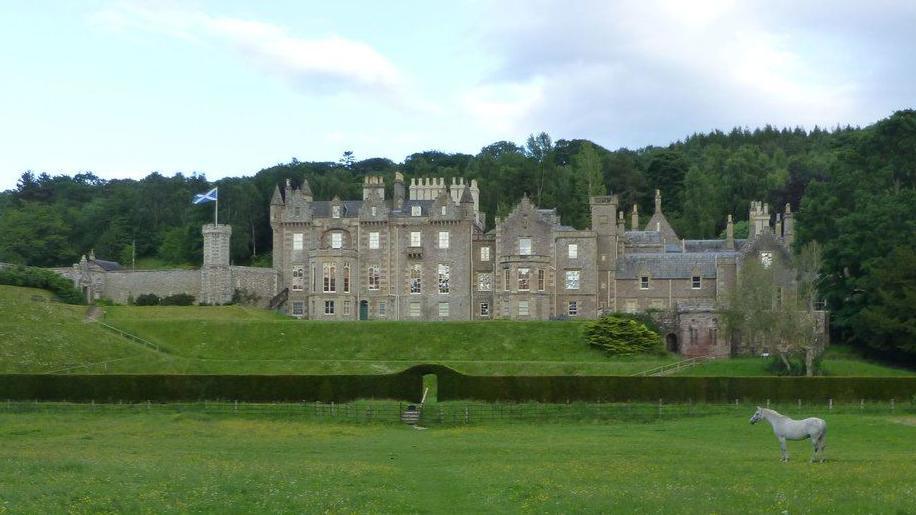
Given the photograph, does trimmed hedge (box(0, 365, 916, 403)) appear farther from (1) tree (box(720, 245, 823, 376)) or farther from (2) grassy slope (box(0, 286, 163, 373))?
(1) tree (box(720, 245, 823, 376))

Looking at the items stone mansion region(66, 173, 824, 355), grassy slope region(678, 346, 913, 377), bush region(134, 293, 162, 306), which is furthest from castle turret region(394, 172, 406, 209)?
grassy slope region(678, 346, 913, 377)

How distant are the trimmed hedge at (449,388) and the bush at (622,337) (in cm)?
1700

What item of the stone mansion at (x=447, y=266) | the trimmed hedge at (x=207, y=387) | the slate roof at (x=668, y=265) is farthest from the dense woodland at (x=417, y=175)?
the trimmed hedge at (x=207, y=387)

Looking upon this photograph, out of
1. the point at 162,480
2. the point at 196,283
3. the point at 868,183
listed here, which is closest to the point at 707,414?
the point at 162,480

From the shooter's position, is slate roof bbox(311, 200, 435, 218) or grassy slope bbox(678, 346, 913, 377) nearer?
grassy slope bbox(678, 346, 913, 377)

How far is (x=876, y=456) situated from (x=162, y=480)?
18539 millimetres

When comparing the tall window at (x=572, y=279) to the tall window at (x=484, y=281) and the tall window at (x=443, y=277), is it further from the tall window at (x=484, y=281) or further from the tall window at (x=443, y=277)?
the tall window at (x=443, y=277)

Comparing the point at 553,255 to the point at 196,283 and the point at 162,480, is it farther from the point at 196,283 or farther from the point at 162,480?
the point at 162,480

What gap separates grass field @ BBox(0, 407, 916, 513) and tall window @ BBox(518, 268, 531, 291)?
32547mm

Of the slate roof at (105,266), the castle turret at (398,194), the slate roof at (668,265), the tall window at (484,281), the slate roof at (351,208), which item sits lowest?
the tall window at (484,281)

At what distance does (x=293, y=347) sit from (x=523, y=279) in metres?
17.8

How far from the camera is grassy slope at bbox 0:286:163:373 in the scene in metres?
59.3

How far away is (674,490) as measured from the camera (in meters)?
21.7

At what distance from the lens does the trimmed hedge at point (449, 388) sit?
4816cm
